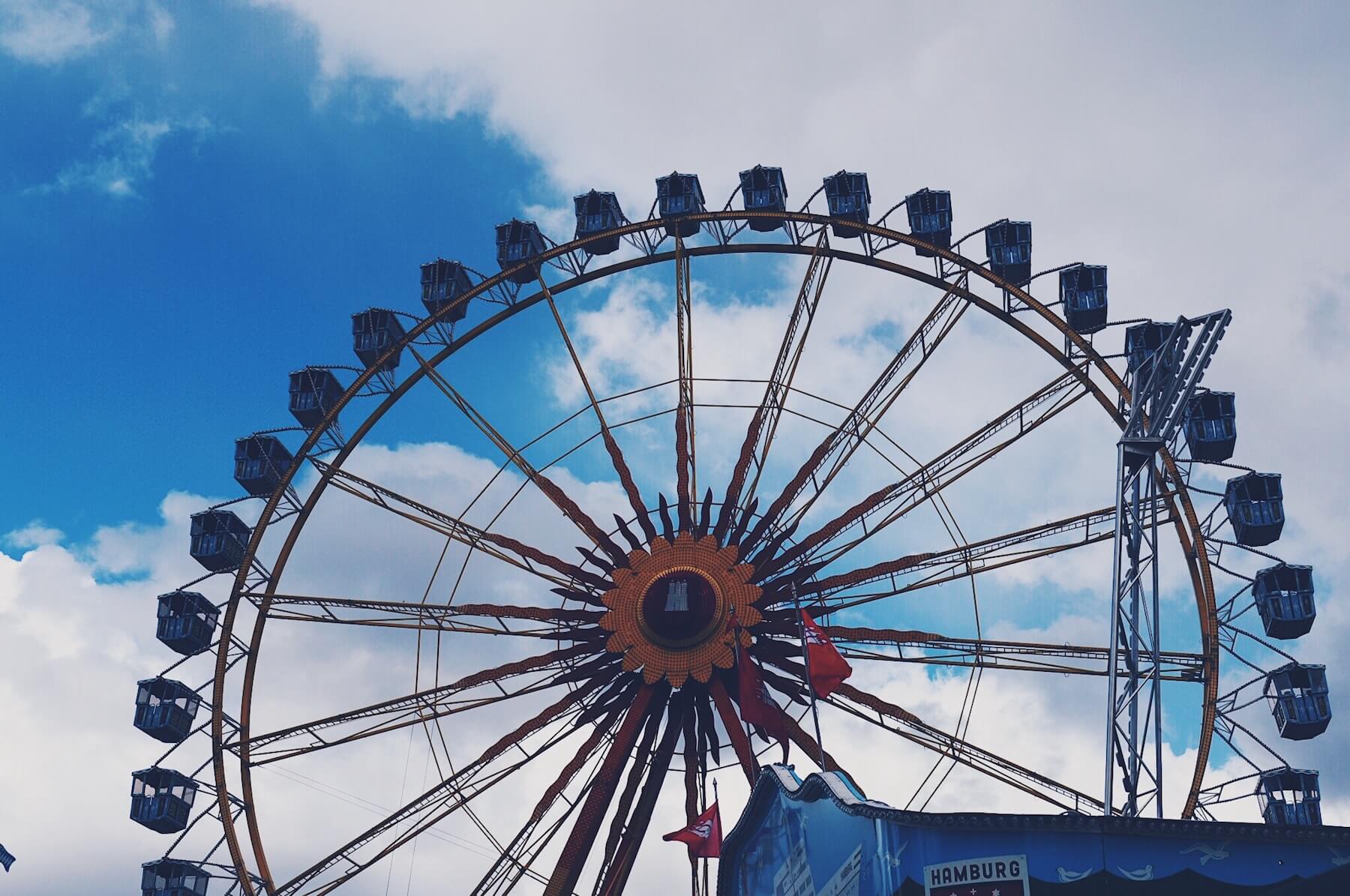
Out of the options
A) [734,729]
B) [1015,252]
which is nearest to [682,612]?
[734,729]

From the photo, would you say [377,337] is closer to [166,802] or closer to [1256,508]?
[166,802]

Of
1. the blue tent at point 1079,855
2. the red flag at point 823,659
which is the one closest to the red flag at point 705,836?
the red flag at point 823,659

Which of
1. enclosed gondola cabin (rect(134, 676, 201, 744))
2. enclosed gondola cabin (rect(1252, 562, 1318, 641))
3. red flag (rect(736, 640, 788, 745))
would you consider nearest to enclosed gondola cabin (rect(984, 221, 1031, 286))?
enclosed gondola cabin (rect(1252, 562, 1318, 641))

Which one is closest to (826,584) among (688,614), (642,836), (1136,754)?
(688,614)

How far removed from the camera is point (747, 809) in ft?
79.9

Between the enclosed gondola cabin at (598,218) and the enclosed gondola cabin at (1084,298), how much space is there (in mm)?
10462

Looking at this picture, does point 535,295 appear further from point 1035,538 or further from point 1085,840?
point 1085,840

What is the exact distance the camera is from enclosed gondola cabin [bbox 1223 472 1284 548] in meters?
29.9

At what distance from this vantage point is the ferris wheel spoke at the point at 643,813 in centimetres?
2759

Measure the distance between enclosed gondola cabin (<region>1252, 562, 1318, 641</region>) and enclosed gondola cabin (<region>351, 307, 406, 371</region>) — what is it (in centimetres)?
→ 1967

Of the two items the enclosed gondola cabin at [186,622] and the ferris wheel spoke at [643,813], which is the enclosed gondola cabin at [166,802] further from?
the ferris wheel spoke at [643,813]

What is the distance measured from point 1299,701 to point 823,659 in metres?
10.9

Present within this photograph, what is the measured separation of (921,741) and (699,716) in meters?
4.29

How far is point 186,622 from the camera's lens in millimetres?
33250
